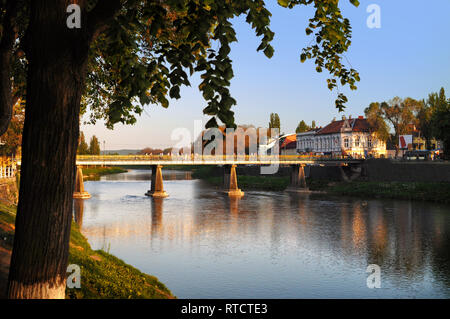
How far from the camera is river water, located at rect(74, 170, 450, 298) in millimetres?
20688

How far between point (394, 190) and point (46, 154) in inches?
2491

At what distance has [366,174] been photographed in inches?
3012

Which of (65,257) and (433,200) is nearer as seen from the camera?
(65,257)

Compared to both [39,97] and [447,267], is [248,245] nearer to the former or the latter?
[447,267]

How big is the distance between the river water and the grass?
462cm

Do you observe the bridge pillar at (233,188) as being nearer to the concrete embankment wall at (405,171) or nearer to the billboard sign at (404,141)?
the concrete embankment wall at (405,171)

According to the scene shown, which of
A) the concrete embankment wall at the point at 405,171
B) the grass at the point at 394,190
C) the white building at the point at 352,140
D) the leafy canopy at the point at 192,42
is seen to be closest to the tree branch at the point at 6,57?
the leafy canopy at the point at 192,42

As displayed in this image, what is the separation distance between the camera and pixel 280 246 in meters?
29.7
